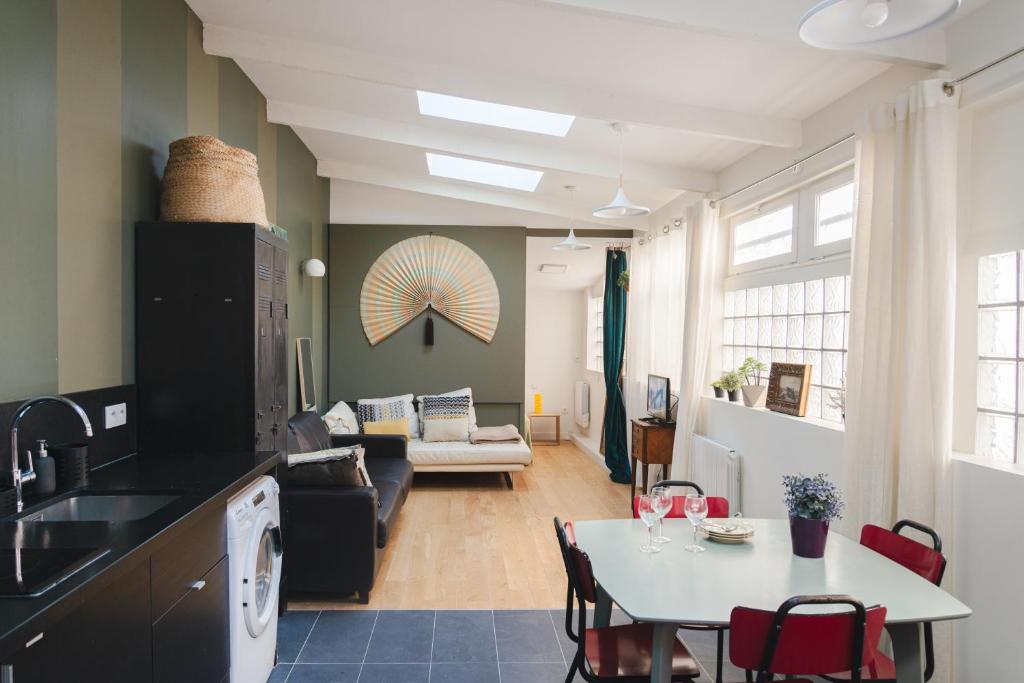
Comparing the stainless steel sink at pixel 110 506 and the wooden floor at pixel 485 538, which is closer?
the stainless steel sink at pixel 110 506

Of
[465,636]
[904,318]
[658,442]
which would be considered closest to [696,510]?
[904,318]

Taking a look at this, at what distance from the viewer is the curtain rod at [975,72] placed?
2209mm

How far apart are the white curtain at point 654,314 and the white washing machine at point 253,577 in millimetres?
3723

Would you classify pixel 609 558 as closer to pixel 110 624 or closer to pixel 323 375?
pixel 110 624

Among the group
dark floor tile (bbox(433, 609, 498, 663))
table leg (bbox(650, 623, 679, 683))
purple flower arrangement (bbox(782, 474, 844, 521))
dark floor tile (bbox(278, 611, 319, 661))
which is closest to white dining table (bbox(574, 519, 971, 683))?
table leg (bbox(650, 623, 679, 683))

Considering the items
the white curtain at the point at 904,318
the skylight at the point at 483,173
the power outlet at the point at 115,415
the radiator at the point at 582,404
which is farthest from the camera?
the radiator at the point at 582,404

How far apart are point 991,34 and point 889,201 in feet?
2.22

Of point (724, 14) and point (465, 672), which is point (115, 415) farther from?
point (724, 14)

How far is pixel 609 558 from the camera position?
2.12 m

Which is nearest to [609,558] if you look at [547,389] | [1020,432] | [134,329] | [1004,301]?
[1020,432]

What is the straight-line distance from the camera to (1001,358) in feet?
8.07

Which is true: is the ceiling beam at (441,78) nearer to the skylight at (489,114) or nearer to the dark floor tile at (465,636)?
the skylight at (489,114)

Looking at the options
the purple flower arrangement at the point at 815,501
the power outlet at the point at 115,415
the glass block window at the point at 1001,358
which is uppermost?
the glass block window at the point at 1001,358

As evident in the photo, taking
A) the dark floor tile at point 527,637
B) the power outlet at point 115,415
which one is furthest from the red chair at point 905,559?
the power outlet at point 115,415
